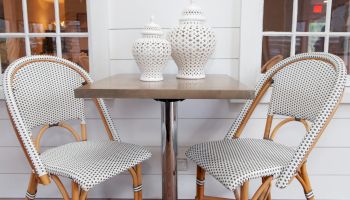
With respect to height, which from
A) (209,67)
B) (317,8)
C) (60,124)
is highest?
(317,8)

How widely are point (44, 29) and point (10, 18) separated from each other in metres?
0.27

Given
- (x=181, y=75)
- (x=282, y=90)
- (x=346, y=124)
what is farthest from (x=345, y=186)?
(x=181, y=75)

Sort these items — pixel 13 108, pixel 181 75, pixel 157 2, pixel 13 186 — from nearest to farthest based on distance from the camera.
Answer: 1. pixel 13 108
2. pixel 181 75
3. pixel 157 2
4. pixel 13 186

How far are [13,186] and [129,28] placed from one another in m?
1.33

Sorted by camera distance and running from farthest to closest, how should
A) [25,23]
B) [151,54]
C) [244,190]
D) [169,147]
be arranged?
1. [25,23]
2. [169,147]
3. [151,54]
4. [244,190]

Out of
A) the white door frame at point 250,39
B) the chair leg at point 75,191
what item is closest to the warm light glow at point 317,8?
the white door frame at point 250,39

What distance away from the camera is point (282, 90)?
1.58 metres

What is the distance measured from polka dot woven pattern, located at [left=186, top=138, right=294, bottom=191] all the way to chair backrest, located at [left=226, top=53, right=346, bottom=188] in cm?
8

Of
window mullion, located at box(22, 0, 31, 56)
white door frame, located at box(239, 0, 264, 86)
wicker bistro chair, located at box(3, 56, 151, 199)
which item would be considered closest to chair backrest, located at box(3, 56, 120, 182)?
wicker bistro chair, located at box(3, 56, 151, 199)

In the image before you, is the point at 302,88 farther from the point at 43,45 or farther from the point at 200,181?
the point at 43,45

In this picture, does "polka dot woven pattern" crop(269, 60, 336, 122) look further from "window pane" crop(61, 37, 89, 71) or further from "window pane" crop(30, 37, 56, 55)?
"window pane" crop(30, 37, 56, 55)

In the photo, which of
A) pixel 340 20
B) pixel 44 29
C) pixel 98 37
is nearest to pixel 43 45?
pixel 44 29

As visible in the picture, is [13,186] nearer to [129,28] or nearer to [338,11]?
[129,28]

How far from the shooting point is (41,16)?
2.00m
